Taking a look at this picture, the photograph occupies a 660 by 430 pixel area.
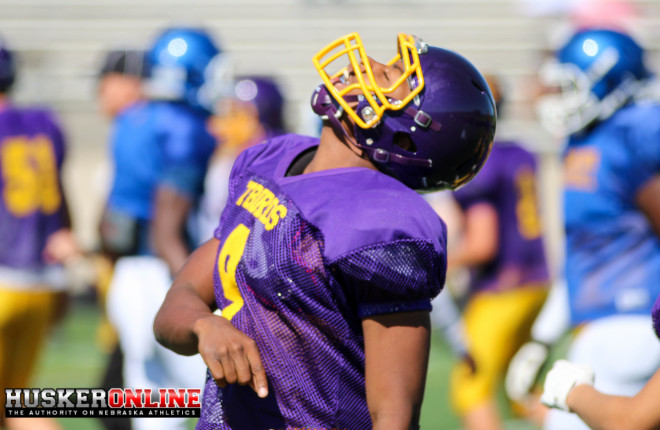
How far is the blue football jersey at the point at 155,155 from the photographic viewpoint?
4.54 metres

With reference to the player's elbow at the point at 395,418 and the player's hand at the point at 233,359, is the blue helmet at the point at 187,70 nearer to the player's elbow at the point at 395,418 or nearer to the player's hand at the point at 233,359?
the player's hand at the point at 233,359

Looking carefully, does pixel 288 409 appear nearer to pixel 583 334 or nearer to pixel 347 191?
pixel 347 191

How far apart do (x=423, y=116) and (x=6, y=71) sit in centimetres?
332

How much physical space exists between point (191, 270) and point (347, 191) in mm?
529

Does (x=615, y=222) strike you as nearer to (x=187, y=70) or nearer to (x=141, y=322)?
(x=141, y=322)

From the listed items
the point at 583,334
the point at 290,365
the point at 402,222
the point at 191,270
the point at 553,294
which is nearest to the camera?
the point at 402,222

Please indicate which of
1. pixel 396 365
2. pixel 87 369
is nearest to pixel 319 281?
pixel 396 365

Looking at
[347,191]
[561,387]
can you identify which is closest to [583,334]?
[561,387]

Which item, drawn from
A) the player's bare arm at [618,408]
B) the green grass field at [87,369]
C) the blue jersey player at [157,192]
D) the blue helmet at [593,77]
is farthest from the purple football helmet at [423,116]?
the green grass field at [87,369]

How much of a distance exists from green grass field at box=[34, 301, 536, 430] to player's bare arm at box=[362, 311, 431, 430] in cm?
363

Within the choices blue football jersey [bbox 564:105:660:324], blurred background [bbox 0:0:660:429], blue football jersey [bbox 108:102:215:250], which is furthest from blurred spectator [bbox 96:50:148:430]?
blurred background [bbox 0:0:660:429]

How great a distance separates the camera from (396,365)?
1769 millimetres

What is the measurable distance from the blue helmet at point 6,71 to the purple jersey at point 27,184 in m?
0.14

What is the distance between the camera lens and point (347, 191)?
186 centimetres
